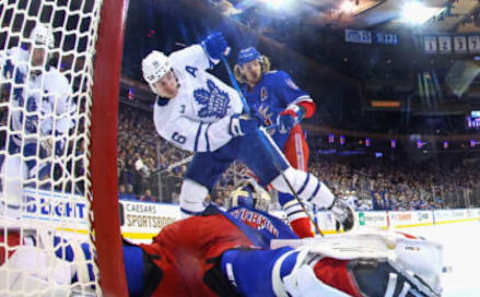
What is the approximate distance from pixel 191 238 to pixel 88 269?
2.03 feet

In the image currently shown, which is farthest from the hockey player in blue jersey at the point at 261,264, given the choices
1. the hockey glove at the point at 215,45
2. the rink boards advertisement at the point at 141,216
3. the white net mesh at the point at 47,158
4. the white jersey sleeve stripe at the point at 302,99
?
the white jersey sleeve stripe at the point at 302,99

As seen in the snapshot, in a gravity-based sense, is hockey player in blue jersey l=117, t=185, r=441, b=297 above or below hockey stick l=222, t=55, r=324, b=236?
below

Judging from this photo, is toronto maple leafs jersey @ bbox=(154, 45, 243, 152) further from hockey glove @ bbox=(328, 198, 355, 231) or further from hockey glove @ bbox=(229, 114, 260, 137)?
hockey glove @ bbox=(328, 198, 355, 231)

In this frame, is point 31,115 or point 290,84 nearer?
point 31,115

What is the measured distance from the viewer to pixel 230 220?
1.14m

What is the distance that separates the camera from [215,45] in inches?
77.4

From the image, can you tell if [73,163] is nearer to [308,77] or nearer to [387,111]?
[308,77]

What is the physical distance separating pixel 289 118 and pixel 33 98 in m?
1.77

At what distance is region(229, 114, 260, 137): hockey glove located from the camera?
187 cm

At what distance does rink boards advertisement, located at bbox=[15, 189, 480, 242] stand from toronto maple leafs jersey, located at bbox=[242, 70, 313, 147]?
18.9 inches

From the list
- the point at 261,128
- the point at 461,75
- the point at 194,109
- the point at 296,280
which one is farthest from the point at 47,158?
the point at 461,75

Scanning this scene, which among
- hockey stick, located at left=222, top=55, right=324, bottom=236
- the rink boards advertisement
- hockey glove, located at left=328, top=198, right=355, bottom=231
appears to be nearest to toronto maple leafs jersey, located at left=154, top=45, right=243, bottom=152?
hockey stick, located at left=222, top=55, right=324, bottom=236

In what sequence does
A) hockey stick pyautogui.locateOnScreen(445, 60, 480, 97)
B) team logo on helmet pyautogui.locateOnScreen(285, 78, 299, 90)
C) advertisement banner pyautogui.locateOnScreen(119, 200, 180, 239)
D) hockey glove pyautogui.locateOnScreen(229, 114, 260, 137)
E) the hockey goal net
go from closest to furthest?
the hockey goal net
hockey glove pyautogui.locateOnScreen(229, 114, 260, 137)
advertisement banner pyautogui.locateOnScreen(119, 200, 180, 239)
team logo on helmet pyautogui.locateOnScreen(285, 78, 299, 90)
hockey stick pyautogui.locateOnScreen(445, 60, 480, 97)

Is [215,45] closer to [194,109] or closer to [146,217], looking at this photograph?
[194,109]
